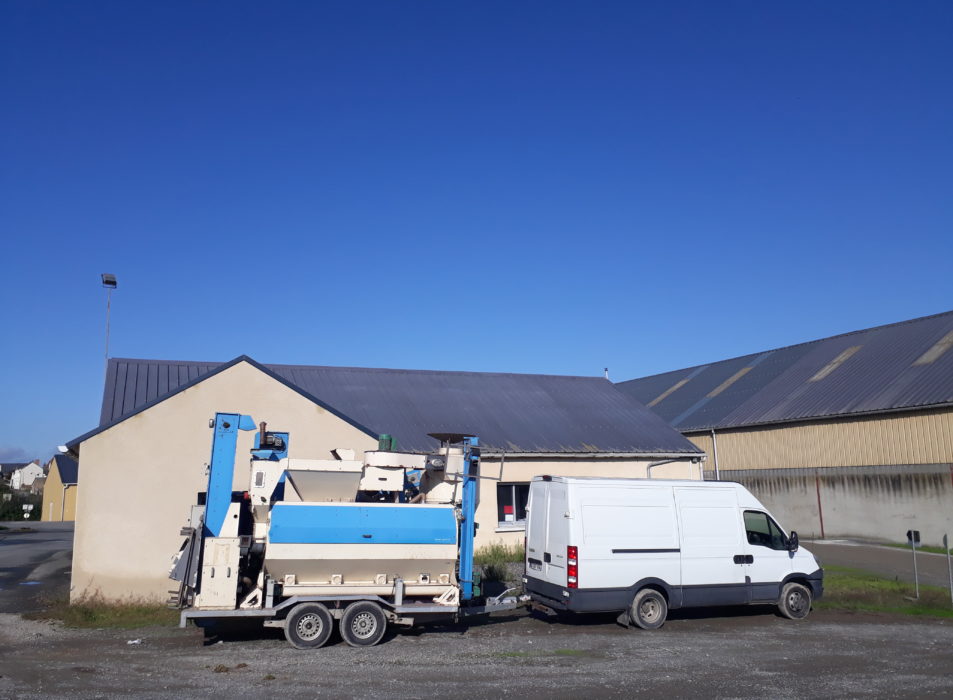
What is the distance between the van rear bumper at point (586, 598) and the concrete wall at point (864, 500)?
18.7 meters

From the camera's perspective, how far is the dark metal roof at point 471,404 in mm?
20625

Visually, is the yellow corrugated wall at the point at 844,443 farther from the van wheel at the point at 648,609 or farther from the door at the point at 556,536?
the door at the point at 556,536

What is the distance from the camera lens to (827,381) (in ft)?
111

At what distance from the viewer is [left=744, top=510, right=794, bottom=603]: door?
13648 mm

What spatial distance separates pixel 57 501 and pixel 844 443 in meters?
61.9

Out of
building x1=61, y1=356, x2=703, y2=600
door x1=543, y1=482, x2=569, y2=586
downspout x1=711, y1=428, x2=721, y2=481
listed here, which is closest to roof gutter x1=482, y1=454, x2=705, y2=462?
building x1=61, y1=356, x2=703, y2=600

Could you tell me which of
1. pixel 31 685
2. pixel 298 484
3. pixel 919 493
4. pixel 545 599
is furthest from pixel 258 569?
pixel 919 493

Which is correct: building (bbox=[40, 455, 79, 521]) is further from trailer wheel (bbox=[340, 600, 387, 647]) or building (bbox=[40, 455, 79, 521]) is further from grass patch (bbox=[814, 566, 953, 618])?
grass patch (bbox=[814, 566, 953, 618])

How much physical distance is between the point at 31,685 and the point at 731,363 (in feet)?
134

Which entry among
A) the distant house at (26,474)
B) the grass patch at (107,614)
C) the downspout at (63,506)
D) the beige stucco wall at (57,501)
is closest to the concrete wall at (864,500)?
the grass patch at (107,614)

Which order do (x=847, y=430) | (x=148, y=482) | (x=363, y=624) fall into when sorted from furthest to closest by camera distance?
(x=847, y=430) → (x=148, y=482) → (x=363, y=624)

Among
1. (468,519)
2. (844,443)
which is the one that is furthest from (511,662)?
(844,443)

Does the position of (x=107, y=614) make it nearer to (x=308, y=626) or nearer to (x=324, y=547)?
(x=308, y=626)

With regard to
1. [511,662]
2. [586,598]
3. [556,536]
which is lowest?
[511,662]
